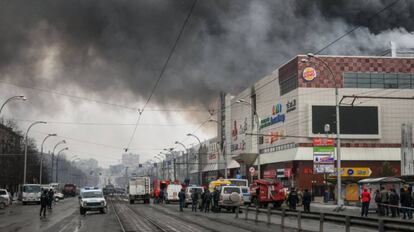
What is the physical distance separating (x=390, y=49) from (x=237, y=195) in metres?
54.3

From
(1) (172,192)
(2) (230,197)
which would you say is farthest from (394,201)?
(1) (172,192)

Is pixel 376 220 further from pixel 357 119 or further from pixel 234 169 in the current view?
pixel 234 169

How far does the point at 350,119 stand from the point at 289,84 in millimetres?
→ 10111

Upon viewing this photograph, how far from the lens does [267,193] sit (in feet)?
159

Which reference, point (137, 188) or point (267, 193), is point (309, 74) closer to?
point (137, 188)

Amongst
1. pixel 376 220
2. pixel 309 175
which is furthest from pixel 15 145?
pixel 376 220

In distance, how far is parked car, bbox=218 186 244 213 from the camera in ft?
138

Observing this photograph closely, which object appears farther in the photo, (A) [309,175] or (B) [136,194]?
(A) [309,175]

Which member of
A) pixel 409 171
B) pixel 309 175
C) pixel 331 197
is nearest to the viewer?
pixel 409 171

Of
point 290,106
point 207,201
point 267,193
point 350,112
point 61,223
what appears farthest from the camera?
point 290,106

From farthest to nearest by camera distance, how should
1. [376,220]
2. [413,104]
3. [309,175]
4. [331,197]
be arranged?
[413,104] < [309,175] < [331,197] < [376,220]

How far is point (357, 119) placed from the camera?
80.1 meters

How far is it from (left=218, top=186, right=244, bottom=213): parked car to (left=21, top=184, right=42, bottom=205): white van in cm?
3121

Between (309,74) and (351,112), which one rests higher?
(309,74)
